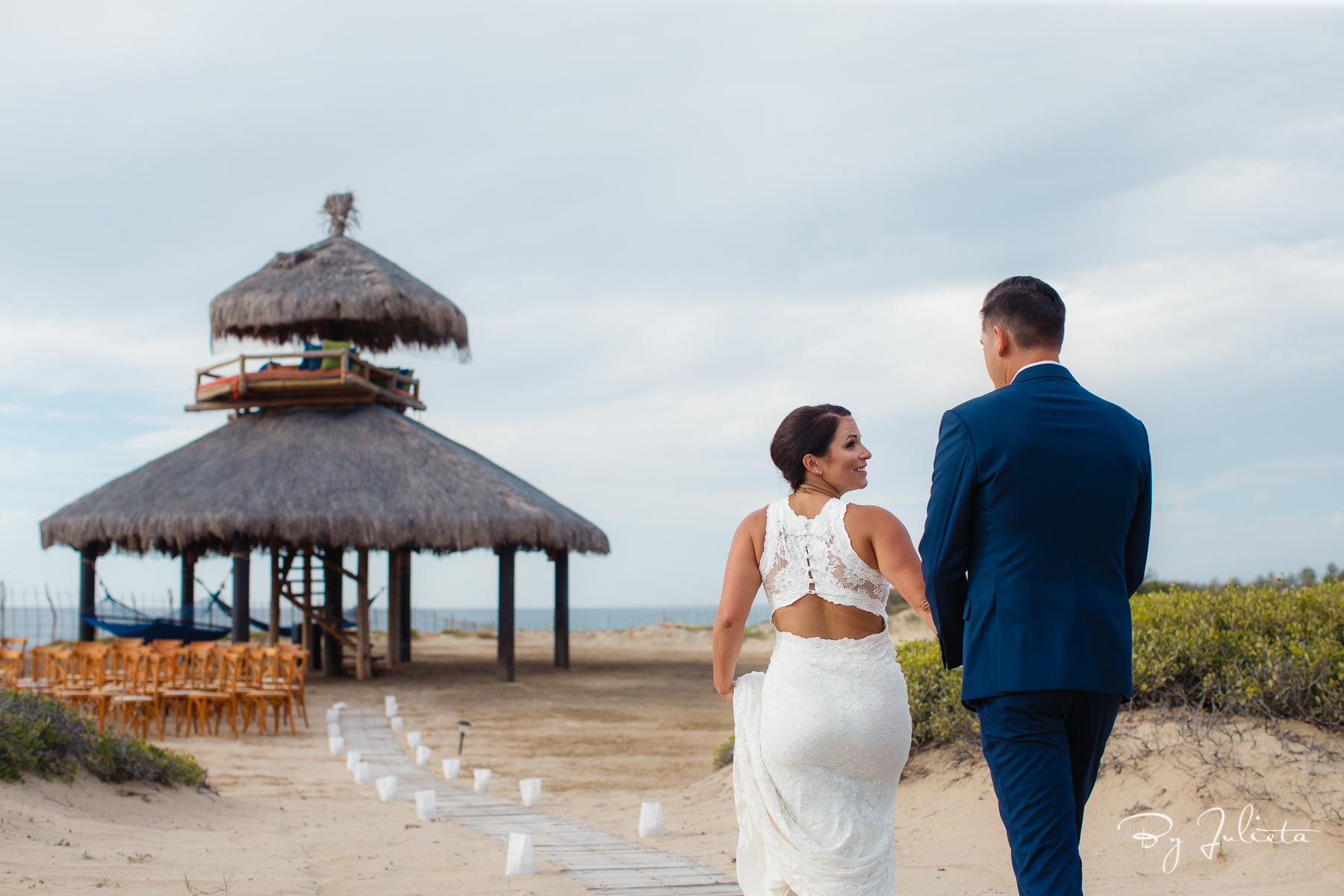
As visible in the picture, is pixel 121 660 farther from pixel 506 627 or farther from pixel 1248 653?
pixel 1248 653

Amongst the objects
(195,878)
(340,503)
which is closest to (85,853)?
(195,878)

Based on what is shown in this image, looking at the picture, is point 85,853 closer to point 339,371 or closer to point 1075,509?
point 1075,509

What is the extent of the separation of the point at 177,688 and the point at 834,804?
9484mm

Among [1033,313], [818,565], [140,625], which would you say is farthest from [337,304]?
[1033,313]

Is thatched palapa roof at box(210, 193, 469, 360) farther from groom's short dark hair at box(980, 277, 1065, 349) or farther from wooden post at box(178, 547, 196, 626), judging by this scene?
groom's short dark hair at box(980, 277, 1065, 349)

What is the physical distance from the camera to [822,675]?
9.43 feet

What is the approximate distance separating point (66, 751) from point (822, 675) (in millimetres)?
5376

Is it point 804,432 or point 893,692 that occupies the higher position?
point 804,432

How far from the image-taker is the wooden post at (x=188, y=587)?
16922 millimetres

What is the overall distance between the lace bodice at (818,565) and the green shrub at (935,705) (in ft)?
10.8

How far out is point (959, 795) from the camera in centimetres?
560

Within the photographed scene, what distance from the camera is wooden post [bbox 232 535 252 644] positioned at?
14.8 m


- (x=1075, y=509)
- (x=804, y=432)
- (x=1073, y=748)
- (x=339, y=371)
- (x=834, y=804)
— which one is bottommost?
(x=834, y=804)

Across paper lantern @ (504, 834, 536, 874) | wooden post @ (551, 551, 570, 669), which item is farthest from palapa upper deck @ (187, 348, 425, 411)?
paper lantern @ (504, 834, 536, 874)
